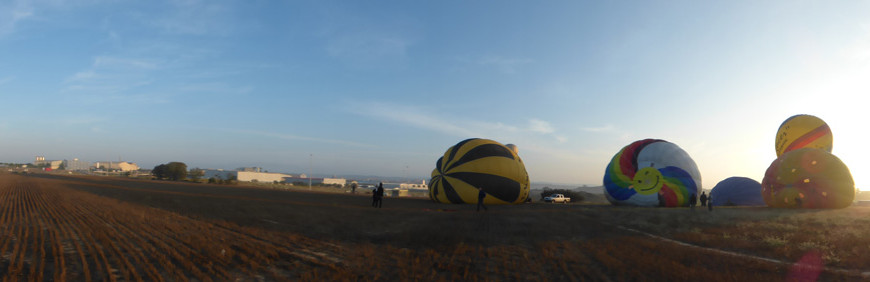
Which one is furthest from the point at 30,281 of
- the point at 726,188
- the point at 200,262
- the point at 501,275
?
the point at 726,188

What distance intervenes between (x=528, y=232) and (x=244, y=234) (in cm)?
870

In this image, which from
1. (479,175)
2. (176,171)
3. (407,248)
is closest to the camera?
(407,248)

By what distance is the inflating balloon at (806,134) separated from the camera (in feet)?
73.7

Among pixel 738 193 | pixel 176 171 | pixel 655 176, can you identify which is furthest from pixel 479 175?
pixel 176 171

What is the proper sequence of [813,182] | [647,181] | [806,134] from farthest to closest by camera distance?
[806,134], [647,181], [813,182]

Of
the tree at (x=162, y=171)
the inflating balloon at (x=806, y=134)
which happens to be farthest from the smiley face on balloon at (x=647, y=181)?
the tree at (x=162, y=171)

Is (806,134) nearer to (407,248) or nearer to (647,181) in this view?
(647,181)

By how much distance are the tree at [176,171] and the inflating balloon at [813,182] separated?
9218cm

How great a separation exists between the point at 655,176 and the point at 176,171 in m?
87.7

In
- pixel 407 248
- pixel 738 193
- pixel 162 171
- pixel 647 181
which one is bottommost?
pixel 162 171

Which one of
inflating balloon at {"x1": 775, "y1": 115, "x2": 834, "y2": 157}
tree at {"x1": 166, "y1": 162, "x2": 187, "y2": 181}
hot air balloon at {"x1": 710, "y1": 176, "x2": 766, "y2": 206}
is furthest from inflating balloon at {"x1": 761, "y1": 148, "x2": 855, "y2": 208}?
tree at {"x1": 166, "y1": 162, "x2": 187, "y2": 181}

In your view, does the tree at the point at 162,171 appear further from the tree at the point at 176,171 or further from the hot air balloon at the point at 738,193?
the hot air balloon at the point at 738,193

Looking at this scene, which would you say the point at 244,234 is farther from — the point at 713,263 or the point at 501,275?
the point at 713,263

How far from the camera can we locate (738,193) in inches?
1011
